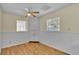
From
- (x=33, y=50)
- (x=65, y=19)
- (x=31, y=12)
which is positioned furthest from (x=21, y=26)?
(x=65, y=19)

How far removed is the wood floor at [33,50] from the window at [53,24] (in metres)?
0.25

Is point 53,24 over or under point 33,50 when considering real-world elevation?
over

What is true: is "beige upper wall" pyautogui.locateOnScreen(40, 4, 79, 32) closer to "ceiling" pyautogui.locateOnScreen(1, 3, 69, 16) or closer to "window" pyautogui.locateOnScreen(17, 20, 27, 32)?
"ceiling" pyautogui.locateOnScreen(1, 3, 69, 16)

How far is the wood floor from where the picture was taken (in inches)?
77.4

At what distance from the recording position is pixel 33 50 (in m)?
1.98

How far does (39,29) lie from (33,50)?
0.28 meters

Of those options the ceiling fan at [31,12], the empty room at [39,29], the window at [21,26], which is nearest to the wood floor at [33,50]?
the empty room at [39,29]

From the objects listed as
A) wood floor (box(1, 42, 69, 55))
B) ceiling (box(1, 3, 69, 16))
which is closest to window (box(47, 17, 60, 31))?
ceiling (box(1, 3, 69, 16))

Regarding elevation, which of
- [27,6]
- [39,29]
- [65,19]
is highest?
[27,6]

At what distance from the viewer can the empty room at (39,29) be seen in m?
1.96

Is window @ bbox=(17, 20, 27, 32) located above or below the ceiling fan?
below

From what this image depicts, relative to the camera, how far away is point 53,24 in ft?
6.59

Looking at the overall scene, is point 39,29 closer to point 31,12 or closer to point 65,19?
point 31,12

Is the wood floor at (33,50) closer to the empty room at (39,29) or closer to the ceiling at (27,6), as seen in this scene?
the empty room at (39,29)
